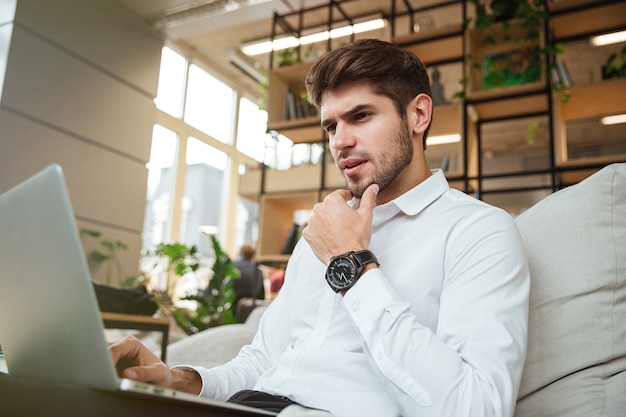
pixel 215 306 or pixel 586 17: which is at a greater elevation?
pixel 586 17

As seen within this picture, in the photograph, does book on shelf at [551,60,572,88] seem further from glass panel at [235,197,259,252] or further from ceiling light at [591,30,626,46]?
glass panel at [235,197,259,252]

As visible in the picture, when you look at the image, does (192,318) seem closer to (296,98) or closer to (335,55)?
(296,98)

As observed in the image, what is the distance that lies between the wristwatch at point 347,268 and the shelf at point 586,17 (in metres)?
3.40

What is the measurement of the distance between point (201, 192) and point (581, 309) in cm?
733

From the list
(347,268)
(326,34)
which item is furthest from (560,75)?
(347,268)

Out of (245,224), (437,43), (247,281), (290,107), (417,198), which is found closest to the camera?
(417,198)

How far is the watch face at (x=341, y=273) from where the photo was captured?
86 centimetres

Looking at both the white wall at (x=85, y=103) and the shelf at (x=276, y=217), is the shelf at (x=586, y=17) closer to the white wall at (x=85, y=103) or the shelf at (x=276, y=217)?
the shelf at (x=276, y=217)

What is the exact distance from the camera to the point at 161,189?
7.28 meters

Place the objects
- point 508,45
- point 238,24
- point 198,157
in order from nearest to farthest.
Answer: point 508,45
point 238,24
point 198,157

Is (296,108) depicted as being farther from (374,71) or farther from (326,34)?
(374,71)

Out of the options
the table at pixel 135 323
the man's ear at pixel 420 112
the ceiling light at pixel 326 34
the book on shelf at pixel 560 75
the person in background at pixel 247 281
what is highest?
the ceiling light at pixel 326 34

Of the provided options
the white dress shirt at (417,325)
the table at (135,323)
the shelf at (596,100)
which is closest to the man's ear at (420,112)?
the white dress shirt at (417,325)

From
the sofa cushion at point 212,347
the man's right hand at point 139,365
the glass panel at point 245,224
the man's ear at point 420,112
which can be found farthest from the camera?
the glass panel at point 245,224
